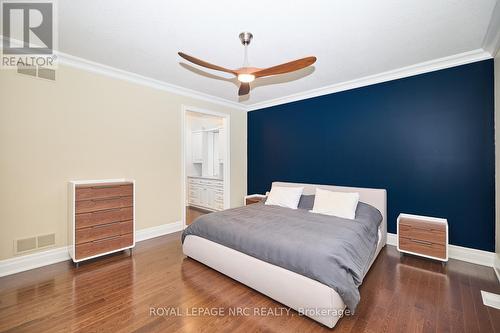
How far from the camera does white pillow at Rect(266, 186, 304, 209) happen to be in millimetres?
3690

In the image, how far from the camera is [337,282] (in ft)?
5.71

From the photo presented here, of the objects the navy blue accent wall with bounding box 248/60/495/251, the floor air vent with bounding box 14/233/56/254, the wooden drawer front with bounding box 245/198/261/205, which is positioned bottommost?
the floor air vent with bounding box 14/233/56/254

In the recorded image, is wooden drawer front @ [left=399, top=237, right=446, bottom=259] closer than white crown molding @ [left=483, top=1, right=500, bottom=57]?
No

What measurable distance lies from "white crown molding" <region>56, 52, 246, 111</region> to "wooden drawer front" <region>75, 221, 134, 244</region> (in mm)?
2190

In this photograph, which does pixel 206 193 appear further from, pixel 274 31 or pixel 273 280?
pixel 274 31

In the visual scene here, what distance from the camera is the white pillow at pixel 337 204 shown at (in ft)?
9.95

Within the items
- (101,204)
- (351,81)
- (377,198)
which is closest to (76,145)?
(101,204)

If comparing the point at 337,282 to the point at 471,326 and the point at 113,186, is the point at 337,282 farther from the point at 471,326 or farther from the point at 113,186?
the point at 113,186

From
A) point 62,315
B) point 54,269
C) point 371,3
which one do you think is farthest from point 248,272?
point 371,3

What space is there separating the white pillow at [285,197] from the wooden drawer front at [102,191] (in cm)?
223

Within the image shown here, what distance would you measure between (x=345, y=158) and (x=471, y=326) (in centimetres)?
260

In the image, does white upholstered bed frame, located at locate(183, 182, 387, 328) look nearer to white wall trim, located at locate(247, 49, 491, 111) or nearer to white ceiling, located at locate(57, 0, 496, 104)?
white ceiling, located at locate(57, 0, 496, 104)

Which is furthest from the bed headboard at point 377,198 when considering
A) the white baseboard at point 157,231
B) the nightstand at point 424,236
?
the white baseboard at point 157,231

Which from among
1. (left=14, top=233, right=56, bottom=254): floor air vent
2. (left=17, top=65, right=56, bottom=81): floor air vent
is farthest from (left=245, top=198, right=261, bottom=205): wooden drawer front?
(left=17, top=65, right=56, bottom=81): floor air vent
